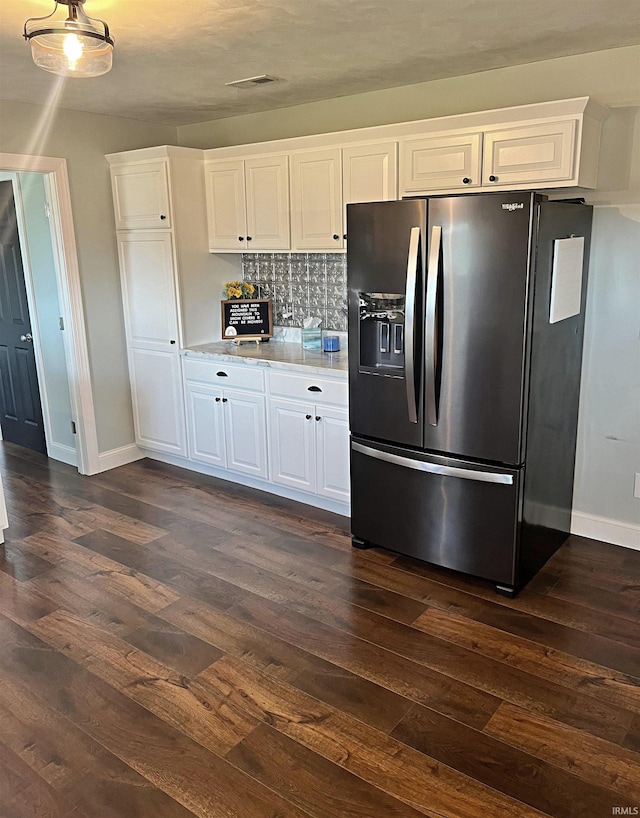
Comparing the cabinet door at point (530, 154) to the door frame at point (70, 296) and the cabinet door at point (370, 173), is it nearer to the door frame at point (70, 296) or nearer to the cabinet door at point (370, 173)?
the cabinet door at point (370, 173)

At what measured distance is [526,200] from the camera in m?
2.58

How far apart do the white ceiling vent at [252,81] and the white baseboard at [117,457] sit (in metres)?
2.66

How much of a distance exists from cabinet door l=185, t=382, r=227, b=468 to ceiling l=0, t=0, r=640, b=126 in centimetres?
183

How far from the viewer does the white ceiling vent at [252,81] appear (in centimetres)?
341

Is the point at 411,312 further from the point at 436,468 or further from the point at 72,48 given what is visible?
the point at 72,48

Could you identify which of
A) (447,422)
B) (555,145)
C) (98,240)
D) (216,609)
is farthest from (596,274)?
(98,240)

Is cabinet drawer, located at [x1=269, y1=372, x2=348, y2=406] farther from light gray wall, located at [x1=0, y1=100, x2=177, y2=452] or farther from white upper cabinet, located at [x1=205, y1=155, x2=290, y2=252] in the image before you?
light gray wall, located at [x1=0, y1=100, x2=177, y2=452]

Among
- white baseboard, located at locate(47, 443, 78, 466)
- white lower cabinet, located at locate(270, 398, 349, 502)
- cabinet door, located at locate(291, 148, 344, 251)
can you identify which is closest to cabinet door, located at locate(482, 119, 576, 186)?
cabinet door, located at locate(291, 148, 344, 251)

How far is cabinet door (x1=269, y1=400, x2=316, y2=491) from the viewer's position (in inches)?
152

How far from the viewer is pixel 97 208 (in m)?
4.50

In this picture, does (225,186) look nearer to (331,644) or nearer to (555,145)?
(555,145)

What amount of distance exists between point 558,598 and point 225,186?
10.4ft

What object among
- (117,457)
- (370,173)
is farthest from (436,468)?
(117,457)

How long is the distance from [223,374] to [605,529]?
8.03ft
